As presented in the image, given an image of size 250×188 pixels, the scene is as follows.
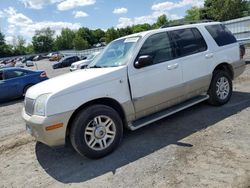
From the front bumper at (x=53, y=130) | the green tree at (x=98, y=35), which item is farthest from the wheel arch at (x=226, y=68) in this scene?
the green tree at (x=98, y=35)

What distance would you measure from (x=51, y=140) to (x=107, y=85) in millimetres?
1218

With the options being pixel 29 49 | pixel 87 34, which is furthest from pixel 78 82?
pixel 29 49

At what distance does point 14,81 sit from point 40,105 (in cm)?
810

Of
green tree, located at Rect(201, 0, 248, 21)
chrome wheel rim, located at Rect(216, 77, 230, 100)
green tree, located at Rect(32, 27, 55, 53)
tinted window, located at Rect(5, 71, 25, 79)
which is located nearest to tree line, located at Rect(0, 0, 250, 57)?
green tree, located at Rect(32, 27, 55, 53)

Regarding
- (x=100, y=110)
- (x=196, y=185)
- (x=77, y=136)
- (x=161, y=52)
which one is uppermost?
(x=161, y=52)

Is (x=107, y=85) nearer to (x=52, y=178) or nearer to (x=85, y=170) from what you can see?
(x=85, y=170)

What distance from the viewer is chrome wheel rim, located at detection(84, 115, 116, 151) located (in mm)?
4387

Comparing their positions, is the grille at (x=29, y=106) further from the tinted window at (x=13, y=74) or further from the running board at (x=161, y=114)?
the tinted window at (x=13, y=74)

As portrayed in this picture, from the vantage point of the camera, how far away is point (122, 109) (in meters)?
4.76

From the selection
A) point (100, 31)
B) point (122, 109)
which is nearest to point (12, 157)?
point (122, 109)

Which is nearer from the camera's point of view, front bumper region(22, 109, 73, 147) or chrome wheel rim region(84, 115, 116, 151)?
front bumper region(22, 109, 73, 147)

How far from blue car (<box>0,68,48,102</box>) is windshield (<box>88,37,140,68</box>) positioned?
6977 mm

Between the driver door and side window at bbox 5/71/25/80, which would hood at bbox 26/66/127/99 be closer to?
the driver door

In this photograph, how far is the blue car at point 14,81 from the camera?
11.5m
